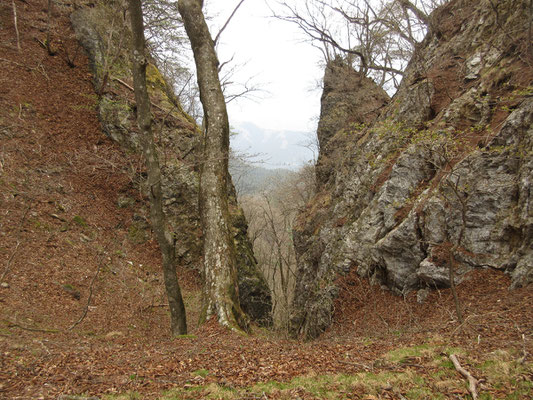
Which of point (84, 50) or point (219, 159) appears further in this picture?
point (84, 50)

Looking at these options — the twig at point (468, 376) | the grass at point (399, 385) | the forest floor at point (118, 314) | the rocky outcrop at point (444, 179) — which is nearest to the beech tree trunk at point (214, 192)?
the forest floor at point (118, 314)

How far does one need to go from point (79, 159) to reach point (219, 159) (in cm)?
773

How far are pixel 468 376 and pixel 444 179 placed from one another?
5595 mm

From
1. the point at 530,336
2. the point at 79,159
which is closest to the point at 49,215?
the point at 79,159

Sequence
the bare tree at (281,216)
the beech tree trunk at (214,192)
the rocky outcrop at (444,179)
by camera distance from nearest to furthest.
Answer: the beech tree trunk at (214,192), the rocky outcrop at (444,179), the bare tree at (281,216)

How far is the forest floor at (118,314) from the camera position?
335cm

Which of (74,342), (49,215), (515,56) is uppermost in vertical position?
(515,56)

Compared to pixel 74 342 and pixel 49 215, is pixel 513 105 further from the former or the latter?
pixel 49 215

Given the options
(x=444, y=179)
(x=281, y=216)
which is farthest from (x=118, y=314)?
(x=281, y=216)

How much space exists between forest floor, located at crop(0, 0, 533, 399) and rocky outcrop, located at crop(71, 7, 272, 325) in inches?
23.6

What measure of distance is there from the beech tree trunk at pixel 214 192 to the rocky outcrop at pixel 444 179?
4.08m

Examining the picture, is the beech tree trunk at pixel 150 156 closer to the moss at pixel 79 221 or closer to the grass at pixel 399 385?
the grass at pixel 399 385

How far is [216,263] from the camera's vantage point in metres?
6.54

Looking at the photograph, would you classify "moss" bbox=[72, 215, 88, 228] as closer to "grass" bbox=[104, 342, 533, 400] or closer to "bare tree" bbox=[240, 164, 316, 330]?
"grass" bbox=[104, 342, 533, 400]
